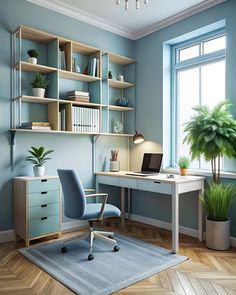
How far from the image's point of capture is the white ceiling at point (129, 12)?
11.7ft

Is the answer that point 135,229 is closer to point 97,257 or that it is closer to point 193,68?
point 97,257

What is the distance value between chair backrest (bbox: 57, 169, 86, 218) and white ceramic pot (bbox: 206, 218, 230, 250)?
152 centimetres

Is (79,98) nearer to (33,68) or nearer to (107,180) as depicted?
(33,68)

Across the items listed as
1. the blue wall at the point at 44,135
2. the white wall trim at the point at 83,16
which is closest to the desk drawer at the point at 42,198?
the blue wall at the point at 44,135

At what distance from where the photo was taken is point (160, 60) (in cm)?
417

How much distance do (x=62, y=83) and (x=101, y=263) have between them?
96.8 inches

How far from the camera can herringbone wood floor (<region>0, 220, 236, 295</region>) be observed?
7.23 feet

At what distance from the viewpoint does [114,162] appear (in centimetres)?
421

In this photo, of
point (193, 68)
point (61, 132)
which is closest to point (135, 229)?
point (61, 132)

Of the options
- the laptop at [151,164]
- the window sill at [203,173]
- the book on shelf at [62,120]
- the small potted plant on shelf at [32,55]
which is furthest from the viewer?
the laptop at [151,164]

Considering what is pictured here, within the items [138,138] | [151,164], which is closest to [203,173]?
[151,164]

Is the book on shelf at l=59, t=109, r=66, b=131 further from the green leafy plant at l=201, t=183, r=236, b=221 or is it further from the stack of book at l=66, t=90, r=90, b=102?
the green leafy plant at l=201, t=183, r=236, b=221

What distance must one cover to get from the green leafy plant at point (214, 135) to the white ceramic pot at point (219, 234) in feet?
1.65

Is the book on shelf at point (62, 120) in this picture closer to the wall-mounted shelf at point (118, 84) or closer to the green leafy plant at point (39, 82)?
the green leafy plant at point (39, 82)
